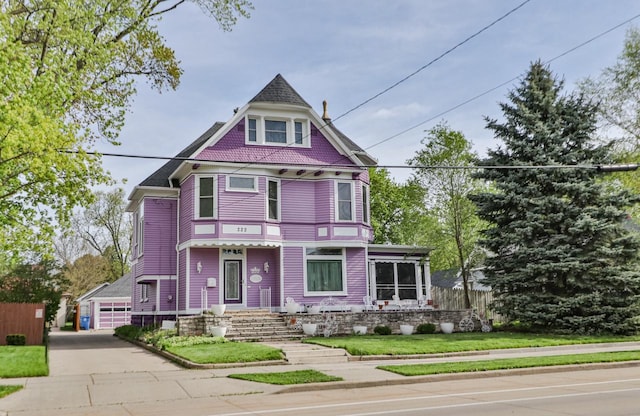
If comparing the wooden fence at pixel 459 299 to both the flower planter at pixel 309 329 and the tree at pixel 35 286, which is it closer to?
the flower planter at pixel 309 329

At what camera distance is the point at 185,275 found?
24656 mm

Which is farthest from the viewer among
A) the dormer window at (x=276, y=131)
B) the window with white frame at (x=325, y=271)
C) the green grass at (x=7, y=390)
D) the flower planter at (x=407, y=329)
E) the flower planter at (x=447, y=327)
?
the window with white frame at (x=325, y=271)

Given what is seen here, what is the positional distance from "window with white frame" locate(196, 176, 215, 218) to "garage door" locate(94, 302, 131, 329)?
77.1 feet

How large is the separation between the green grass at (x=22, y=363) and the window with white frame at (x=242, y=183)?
9.37m

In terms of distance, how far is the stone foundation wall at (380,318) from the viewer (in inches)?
901

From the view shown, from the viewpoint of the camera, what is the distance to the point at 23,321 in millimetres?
23531

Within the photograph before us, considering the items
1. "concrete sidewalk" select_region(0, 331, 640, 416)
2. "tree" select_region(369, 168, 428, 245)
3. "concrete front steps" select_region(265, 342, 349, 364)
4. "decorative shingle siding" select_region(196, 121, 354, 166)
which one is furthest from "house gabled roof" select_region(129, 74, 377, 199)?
"tree" select_region(369, 168, 428, 245)

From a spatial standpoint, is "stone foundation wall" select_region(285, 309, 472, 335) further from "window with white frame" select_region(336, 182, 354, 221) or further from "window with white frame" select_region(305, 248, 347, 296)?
"window with white frame" select_region(336, 182, 354, 221)

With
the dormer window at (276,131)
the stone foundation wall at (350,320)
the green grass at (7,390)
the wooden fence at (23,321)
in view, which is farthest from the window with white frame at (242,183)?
the green grass at (7,390)

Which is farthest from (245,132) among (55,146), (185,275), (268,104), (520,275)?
(520,275)

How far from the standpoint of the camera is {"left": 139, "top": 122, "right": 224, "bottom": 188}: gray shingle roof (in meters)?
27.2

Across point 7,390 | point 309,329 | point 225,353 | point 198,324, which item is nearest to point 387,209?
point 309,329

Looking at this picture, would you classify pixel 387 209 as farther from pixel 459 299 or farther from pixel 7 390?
pixel 7 390

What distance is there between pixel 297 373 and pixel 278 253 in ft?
40.3
